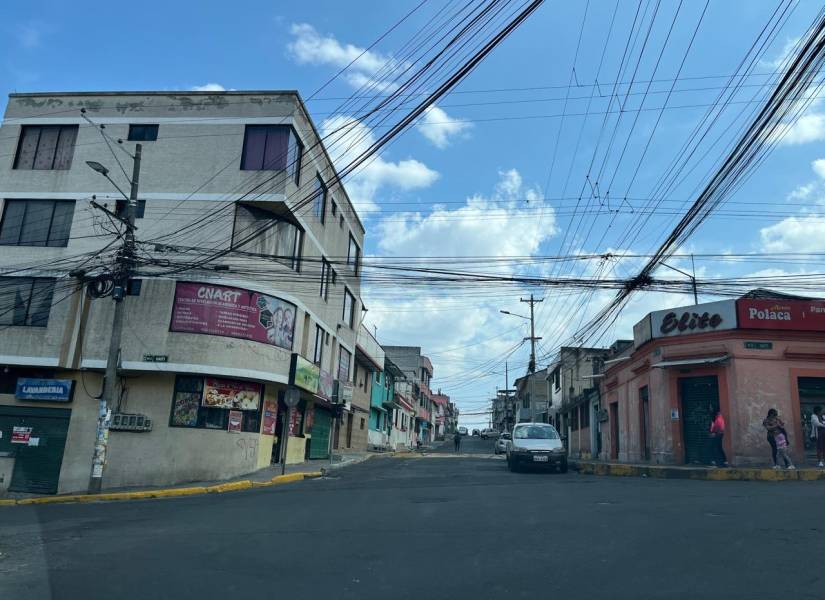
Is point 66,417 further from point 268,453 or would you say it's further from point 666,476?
point 666,476

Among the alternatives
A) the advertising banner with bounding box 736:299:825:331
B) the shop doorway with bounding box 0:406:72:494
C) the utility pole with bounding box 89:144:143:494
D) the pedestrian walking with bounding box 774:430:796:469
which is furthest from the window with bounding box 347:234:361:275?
the pedestrian walking with bounding box 774:430:796:469

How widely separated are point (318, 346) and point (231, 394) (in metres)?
6.64

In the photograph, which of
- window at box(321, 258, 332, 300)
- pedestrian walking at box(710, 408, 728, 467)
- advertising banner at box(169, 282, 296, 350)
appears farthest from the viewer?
window at box(321, 258, 332, 300)

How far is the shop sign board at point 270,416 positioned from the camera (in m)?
21.8

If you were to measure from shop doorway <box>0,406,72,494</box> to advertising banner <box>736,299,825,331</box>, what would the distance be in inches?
846

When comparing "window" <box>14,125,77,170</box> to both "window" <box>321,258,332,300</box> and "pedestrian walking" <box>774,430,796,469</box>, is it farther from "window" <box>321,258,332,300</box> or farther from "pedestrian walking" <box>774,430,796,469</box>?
"pedestrian walking" <box>774,430,796,469</box>

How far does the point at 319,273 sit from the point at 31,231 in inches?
402

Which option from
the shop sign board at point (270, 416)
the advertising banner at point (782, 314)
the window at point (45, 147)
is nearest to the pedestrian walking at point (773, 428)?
the advertising banner at point (782, 314)

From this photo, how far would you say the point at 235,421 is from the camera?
20.2 m

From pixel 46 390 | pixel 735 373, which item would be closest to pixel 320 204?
pixel 46 390

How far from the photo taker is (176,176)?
2148 centimetres

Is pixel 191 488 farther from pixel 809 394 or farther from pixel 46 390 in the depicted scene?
pixel 809 394

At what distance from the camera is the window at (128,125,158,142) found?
2214 centimetres

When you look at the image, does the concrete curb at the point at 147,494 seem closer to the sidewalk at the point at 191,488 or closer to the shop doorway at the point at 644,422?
the sidewalk at the point at 191,488
